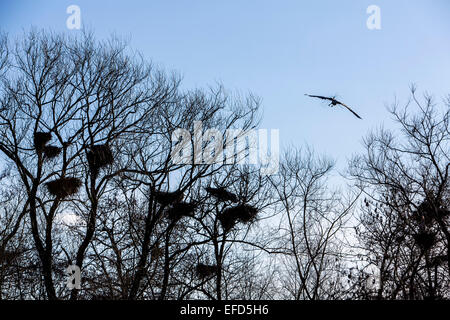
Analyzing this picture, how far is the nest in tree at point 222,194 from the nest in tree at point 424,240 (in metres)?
4.31

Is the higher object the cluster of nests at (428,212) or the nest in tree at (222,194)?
the nest in tree at (222,194)

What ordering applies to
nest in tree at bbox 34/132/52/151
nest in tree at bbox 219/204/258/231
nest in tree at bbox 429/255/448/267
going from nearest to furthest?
nest in tree at bbox 429/255/448/267
nest in tree at bbox 219/204/258/231
nest in tree at bbox 34/132/52/151

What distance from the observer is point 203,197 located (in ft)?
41.1

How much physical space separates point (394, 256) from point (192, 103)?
20.7 ft

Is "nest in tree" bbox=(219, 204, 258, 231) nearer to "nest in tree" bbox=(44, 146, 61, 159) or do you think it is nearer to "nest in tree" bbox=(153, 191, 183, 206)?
"nest in tree" bbox=(153, 191, 183, 206)

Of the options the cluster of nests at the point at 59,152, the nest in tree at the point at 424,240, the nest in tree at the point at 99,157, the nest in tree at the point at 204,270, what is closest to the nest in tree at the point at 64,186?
the cluster of nests at the point at 59,152

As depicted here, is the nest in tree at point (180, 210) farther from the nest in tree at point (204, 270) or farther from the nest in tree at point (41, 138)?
the nest in tree at point (41, 138)

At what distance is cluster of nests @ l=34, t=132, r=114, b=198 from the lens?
39.5 ft

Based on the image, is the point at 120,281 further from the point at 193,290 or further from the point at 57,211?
the point at 57,211

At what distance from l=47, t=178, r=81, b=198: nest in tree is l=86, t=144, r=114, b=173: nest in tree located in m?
0.59

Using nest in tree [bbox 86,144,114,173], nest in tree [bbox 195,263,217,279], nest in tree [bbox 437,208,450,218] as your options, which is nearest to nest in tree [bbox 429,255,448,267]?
nest in tree [bbox 437,208,450,218]

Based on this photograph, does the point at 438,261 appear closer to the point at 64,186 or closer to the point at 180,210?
the point at 180,210

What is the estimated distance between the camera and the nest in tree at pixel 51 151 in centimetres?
1267

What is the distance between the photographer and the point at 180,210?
39.8 ft
